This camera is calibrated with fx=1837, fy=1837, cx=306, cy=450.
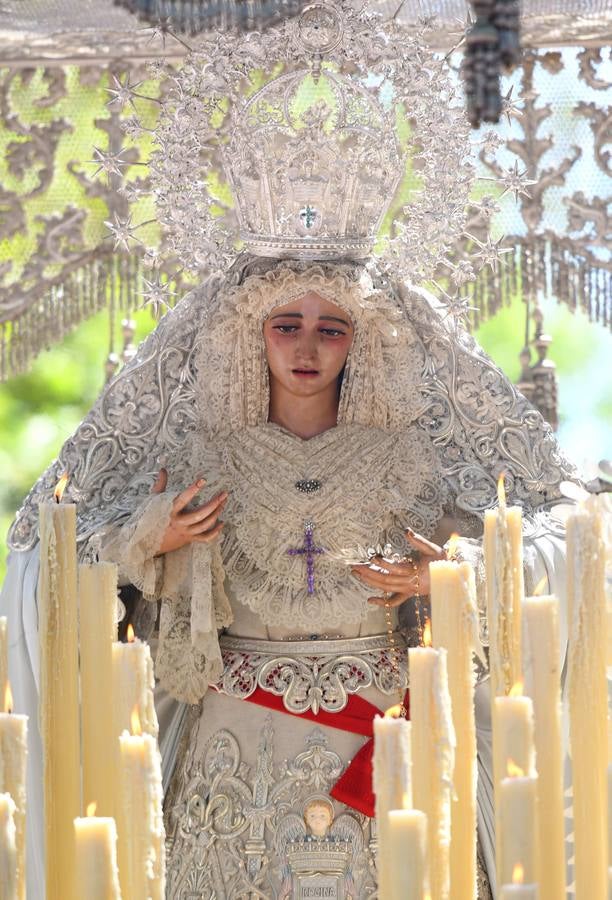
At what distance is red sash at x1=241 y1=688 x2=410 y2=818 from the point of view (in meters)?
3.36

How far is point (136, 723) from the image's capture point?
162 cm

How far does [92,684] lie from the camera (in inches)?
71.8

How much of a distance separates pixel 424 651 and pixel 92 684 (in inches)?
16.6

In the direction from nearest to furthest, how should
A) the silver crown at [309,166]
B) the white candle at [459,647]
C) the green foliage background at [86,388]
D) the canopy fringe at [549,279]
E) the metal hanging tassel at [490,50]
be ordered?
the metal hanging tassel at [490,50] < the white candle at [459,647] < the silver crown at [309,166] < the canopy fringe at [549,279] < the green foliage background at [86,388]

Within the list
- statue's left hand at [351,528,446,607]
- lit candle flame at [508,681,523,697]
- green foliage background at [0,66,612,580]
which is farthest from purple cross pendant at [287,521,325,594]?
green foliage background at [0,66,612,580]

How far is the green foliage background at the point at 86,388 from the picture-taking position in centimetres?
959

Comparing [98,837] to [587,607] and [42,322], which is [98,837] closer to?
[587,607]

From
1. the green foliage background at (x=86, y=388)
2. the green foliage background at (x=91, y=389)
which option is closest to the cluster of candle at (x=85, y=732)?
the green foliage background at (x=91, y=389)

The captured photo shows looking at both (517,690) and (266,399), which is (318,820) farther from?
(517,690)

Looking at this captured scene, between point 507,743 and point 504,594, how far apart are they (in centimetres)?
34

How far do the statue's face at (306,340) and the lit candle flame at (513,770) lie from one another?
2098 mm

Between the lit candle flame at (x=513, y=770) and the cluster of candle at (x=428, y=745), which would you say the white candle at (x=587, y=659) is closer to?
the cluster of candle at (x=428, y=745)

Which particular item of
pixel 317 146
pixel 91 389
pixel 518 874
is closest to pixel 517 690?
pixel 518 874

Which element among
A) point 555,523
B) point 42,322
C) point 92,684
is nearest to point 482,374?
point 555,523
